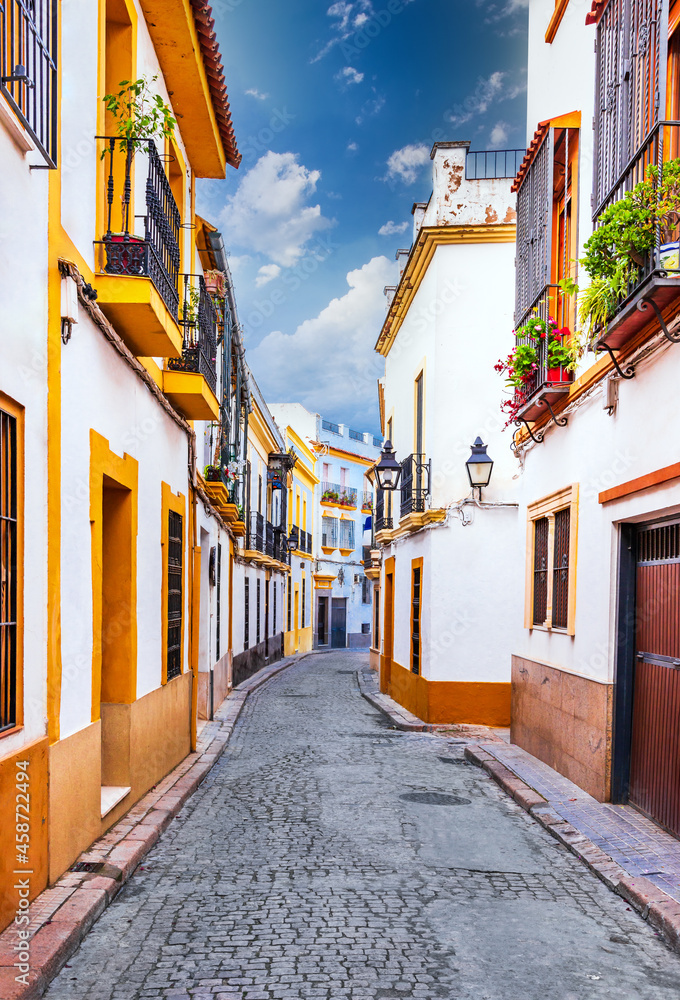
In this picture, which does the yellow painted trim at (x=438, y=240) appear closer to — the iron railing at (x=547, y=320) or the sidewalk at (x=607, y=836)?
the iron railing at (x=547, y=320)

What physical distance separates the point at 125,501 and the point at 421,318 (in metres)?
8.62

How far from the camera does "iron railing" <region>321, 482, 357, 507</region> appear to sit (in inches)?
1716

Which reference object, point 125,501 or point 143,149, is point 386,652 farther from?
point 143,149

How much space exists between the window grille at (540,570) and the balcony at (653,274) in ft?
12.3

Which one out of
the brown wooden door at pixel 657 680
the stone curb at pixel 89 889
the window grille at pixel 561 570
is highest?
the window grille at pixel 561 570

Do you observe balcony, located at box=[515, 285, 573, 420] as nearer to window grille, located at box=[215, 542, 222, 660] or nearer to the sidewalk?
the sidewalk

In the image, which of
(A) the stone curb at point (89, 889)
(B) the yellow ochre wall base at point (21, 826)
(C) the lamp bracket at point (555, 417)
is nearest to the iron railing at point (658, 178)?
(C) the lamp bracket at point (555, 417)

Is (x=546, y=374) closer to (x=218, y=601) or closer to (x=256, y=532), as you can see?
(x=218, y=601)

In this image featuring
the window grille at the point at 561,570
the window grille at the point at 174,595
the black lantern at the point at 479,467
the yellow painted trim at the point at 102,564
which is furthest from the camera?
the black lantern at the point at 479,467

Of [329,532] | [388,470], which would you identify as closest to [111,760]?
[388,470]

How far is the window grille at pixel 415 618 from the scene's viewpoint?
1450 centimetres

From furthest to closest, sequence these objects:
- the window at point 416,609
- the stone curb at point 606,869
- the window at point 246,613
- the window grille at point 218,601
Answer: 1. the window at point 246,613
2. the window grille at point 218,601
3. the window at point 416,609
4. the stone curb at point 606,869

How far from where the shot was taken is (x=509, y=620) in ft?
42.4

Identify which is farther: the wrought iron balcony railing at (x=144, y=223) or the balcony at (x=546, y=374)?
the balcony at (x=546, y=374)
